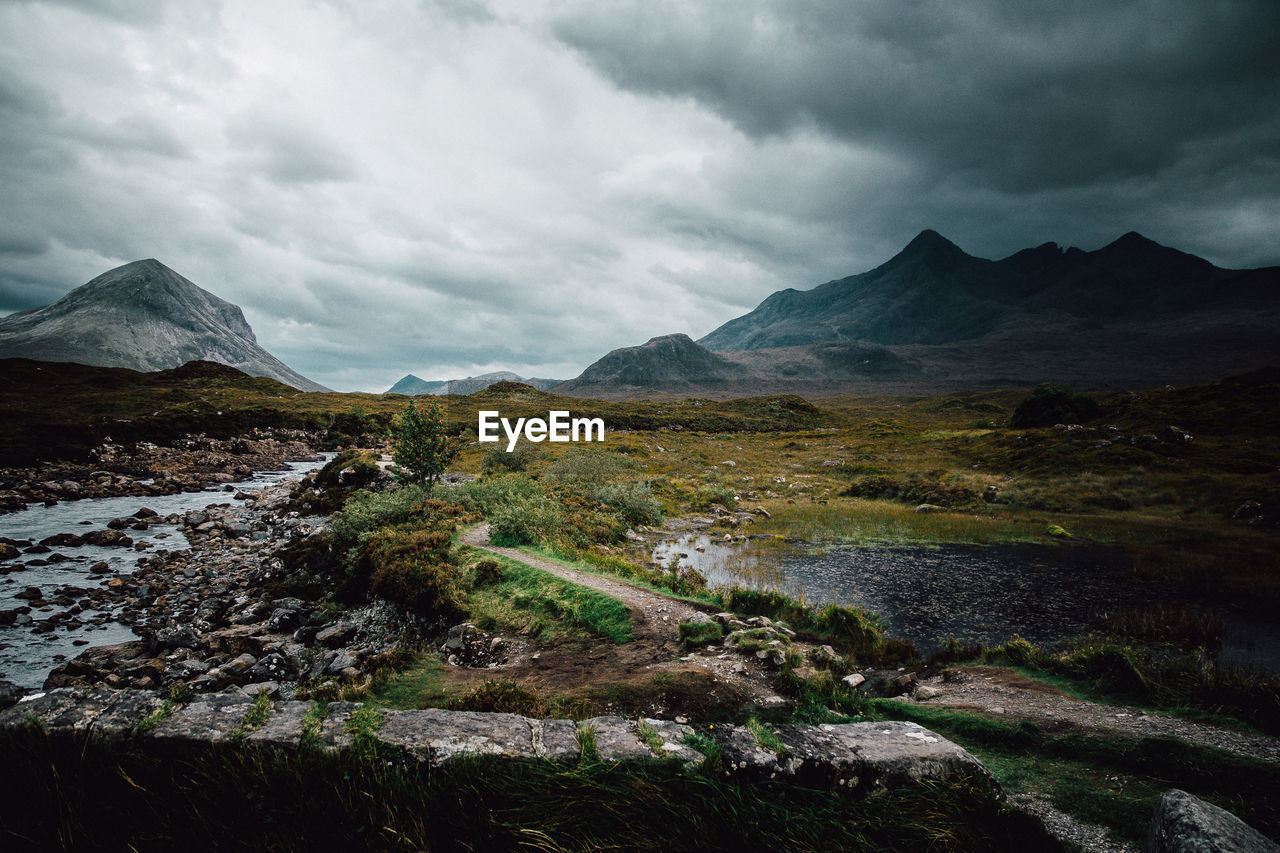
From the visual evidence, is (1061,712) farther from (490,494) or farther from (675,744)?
(490,494)

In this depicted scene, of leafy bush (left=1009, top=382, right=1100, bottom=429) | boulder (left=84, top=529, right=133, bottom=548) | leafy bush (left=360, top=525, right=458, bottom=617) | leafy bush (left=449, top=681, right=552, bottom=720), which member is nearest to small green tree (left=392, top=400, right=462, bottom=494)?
leafy bush (left=360, top=525, right=458, bottom=617)

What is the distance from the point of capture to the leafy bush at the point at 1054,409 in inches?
1697

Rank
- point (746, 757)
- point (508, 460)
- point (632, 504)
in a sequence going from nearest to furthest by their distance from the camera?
point (746, 757)
point (632, 504)
point (508, 460)

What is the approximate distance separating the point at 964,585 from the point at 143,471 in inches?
1930

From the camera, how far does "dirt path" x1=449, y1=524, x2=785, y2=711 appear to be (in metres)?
7.80

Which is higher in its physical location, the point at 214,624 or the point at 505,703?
the point at 505,703

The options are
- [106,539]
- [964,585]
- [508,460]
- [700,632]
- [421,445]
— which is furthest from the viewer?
[508,460]

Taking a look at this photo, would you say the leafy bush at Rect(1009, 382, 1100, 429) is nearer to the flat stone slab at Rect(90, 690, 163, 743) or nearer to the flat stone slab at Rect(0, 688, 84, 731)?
the flat stone slab at Rect(90, 690, 163, 743)

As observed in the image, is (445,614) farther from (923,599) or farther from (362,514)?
(923,599)

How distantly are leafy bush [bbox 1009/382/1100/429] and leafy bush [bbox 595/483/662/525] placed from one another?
4024 cm

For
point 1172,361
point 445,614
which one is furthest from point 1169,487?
point 1172,361

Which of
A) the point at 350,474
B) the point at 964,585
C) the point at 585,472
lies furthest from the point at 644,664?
the point at 350,474

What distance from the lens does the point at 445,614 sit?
11.5 meters

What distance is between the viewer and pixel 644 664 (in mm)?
8641
